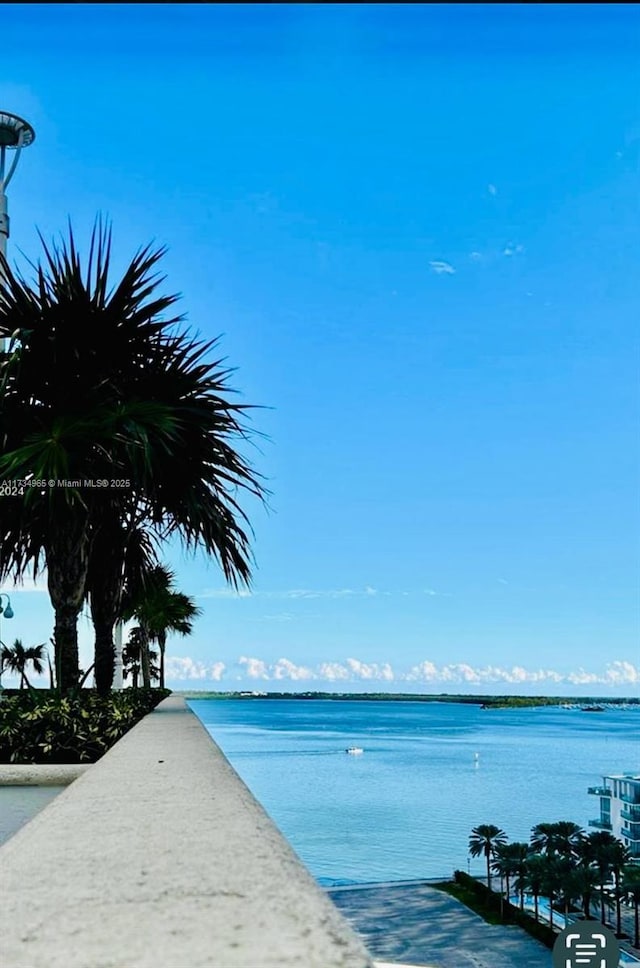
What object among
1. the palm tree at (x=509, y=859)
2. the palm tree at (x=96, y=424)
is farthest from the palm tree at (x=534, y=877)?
the palm tree at (x=96, y=424)

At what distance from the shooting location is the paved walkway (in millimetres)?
32875

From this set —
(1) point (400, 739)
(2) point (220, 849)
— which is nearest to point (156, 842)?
(2) point (220, 849)

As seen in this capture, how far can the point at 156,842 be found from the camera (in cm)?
147

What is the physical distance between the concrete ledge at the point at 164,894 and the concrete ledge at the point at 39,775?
2878mm

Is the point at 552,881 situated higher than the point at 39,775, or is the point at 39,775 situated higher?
the point at 39,775

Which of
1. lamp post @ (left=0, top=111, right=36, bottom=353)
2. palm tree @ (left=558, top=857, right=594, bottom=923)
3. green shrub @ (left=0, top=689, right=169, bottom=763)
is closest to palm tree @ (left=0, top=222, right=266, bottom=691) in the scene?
green shrub @ (left=0, top=689, right=169, bottom=763)

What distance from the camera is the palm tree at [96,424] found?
6.70m

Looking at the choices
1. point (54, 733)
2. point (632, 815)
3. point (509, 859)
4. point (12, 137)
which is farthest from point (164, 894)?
point (632, 815)

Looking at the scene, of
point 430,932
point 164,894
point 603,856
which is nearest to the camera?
point 164,894

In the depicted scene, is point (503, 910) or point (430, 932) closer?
point (430, 932)

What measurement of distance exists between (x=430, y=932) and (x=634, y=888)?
30.6ft

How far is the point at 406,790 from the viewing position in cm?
8562

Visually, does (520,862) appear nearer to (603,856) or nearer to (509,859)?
(509,859)

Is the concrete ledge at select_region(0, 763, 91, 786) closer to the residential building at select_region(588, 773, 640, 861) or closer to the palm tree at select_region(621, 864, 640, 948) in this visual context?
the palm tree at select_region(621, 864, 640, 948)
